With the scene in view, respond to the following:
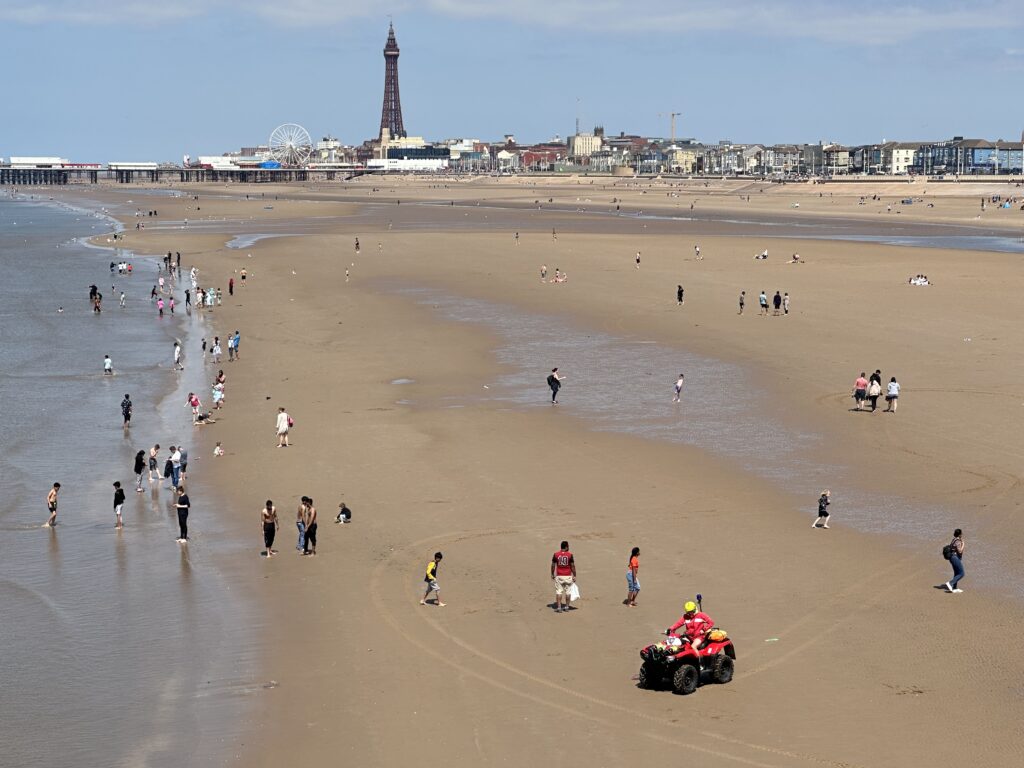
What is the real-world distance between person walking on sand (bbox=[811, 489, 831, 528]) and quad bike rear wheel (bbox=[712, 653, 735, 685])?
18.7ft

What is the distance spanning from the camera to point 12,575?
680 inches

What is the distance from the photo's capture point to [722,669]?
518 inches

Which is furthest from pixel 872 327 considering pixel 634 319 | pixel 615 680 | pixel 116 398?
pixel 615 680

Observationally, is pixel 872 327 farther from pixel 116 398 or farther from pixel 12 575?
pixel 12 575

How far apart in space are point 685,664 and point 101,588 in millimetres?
7876

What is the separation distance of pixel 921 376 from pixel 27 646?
21.9m

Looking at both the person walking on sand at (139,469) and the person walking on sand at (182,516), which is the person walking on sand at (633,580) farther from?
the person walking on sand at (139,469)

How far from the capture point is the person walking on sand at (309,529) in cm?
1781

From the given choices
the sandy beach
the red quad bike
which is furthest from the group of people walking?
the red quad bike

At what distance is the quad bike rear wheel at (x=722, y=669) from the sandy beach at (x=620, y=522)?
0.12 m

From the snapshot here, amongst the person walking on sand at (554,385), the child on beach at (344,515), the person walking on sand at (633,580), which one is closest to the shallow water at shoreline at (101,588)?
the child on beach at (344,515)

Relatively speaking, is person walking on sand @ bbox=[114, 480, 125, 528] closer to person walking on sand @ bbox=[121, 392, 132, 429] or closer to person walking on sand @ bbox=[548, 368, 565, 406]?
person walking on sand @ bbox=[121, 392, 132, 429]

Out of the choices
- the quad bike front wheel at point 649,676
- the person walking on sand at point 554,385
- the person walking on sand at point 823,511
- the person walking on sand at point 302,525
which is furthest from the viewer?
the person walking on sand at point 554,385

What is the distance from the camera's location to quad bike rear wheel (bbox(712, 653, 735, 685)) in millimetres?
13133
